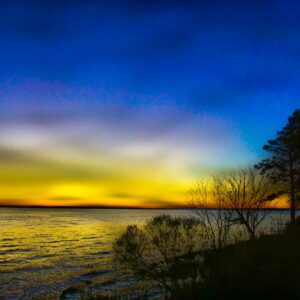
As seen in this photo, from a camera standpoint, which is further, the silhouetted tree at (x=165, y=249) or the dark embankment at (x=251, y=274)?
the silhouetted tree at (x=165, y=249)

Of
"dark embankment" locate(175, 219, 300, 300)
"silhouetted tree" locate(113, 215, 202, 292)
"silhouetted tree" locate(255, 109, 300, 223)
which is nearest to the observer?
"dark embankment" locate(175, 219, 300, 300)

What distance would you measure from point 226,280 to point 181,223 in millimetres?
4532

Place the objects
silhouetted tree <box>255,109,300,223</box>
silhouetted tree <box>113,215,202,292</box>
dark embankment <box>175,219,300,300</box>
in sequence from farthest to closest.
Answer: silhouetted tree <box>255,109,300,223</box> → silhouetted tree <box>113,215,202,292</box> → dark embankment <box>175,219,300,300</box>

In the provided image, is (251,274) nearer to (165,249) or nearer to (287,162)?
(165,249)

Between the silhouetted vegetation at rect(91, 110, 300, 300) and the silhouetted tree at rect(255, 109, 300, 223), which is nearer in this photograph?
the silhouetted vegetation at rect(91, 110, 300, 300)

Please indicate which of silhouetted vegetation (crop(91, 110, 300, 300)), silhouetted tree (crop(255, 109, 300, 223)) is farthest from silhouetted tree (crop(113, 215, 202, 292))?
silhouetted tree (crop(255, 109, 300, 223))

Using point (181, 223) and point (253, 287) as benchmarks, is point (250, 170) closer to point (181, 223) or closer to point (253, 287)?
point (181, 223)

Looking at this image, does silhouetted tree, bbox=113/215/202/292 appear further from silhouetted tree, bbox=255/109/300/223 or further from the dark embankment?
silhouetted tree, bbox=255/109/300/223

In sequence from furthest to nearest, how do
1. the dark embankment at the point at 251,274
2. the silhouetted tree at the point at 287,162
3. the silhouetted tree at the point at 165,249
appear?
1. the silhouetted tree at the point at 287,162
2. the silhouetted tree at the point at 165,249
3. the dark embankment at the point at 251,274

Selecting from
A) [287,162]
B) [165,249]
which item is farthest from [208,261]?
[287,162]

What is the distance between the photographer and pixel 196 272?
17.6m

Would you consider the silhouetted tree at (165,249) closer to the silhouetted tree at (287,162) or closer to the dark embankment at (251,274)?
the dark embankment at (251,274)

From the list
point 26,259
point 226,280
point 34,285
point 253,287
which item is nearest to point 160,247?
point 226,280

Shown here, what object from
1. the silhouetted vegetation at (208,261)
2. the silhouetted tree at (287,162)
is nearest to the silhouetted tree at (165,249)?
the silhouetted vegetation at (208,261)
